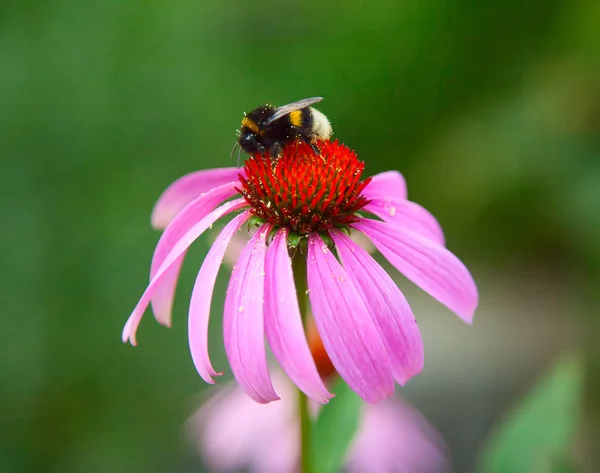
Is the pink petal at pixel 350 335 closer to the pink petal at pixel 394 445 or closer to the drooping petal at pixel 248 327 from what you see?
the drooping petal at pixel 248 327

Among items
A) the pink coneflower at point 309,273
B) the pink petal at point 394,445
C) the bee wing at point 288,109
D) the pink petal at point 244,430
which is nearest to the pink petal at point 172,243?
the pink coneflower at point 309,273

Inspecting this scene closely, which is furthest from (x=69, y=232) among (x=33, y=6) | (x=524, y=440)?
(x=524, y=440)

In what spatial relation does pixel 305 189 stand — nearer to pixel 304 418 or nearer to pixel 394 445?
pixel 304 418

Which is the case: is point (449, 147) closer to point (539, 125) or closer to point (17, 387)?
point (539, 125)

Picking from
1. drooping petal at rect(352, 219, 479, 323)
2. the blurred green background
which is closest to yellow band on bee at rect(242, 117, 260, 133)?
drooping petal at rect(352, 219, 479, 323)

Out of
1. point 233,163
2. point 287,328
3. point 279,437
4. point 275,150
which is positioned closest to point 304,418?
point 287,328

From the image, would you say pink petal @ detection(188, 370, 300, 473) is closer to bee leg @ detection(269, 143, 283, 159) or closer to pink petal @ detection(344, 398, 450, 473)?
pink petal @ detection(344, 398, 450, 473)
